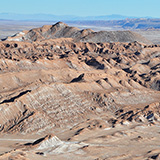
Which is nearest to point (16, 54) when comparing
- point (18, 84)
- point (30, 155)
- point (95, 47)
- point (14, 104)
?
point (95, 47)

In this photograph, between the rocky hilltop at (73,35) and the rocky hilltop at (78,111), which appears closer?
the rocky hilltop at (78,111)

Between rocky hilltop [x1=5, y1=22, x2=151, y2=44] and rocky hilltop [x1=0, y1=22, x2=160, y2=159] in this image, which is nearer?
rocky hilltop [x1=0, y1=22, x2=160, y2=159]

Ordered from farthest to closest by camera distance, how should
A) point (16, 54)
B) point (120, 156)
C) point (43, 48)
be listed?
1. point (43, 48)
2. point (16, 54)
3. point (120, 156)

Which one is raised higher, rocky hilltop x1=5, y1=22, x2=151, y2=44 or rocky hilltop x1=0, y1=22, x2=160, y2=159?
rocky hilltop x1=5, y1=22, x2=151, y2=44

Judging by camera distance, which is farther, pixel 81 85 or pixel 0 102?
pixel 81 85

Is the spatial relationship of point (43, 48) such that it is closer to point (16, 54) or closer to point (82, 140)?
point (16, 54)

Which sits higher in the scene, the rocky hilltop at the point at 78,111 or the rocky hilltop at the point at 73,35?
the rocky hilltop at the point at 73,35

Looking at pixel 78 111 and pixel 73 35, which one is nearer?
pixel 78 111

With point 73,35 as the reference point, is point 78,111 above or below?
below

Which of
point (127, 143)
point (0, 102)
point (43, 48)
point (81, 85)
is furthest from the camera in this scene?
point (43, 48)

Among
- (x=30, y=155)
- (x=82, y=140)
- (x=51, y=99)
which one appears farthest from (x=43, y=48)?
(x=30, y=155)
